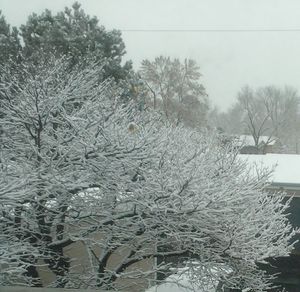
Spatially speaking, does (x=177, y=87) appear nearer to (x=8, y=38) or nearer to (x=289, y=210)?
(x=8, y=38)

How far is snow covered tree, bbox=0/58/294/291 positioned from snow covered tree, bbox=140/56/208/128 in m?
20.2

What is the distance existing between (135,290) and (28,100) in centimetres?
326

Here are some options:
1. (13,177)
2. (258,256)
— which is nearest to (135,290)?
(258,256)

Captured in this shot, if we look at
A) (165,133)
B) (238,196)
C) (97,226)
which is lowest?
(97,226)

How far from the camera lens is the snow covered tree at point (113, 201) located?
6.55m

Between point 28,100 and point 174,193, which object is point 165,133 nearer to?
point 174,193

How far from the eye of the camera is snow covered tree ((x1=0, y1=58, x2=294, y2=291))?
6.55 metres

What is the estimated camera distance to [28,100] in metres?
6.61

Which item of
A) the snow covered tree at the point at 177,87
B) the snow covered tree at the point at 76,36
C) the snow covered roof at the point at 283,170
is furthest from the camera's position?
the snow covered tree at the point at 177,87

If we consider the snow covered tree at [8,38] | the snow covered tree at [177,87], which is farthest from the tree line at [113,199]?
the snow covered tree at [177,87]

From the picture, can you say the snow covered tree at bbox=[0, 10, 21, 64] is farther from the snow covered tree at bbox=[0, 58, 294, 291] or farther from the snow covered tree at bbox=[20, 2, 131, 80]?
the snow covered tree at bbox=[0, 58, 294, 291]

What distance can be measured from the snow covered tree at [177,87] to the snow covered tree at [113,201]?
20.2 m

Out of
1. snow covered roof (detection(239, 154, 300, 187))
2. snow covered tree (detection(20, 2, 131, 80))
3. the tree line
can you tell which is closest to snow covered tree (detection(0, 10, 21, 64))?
snow covered tree (detection(20, 2, 131, 80))

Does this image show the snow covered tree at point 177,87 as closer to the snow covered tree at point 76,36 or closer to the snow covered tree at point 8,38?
the snow covered tree at point 76,36
